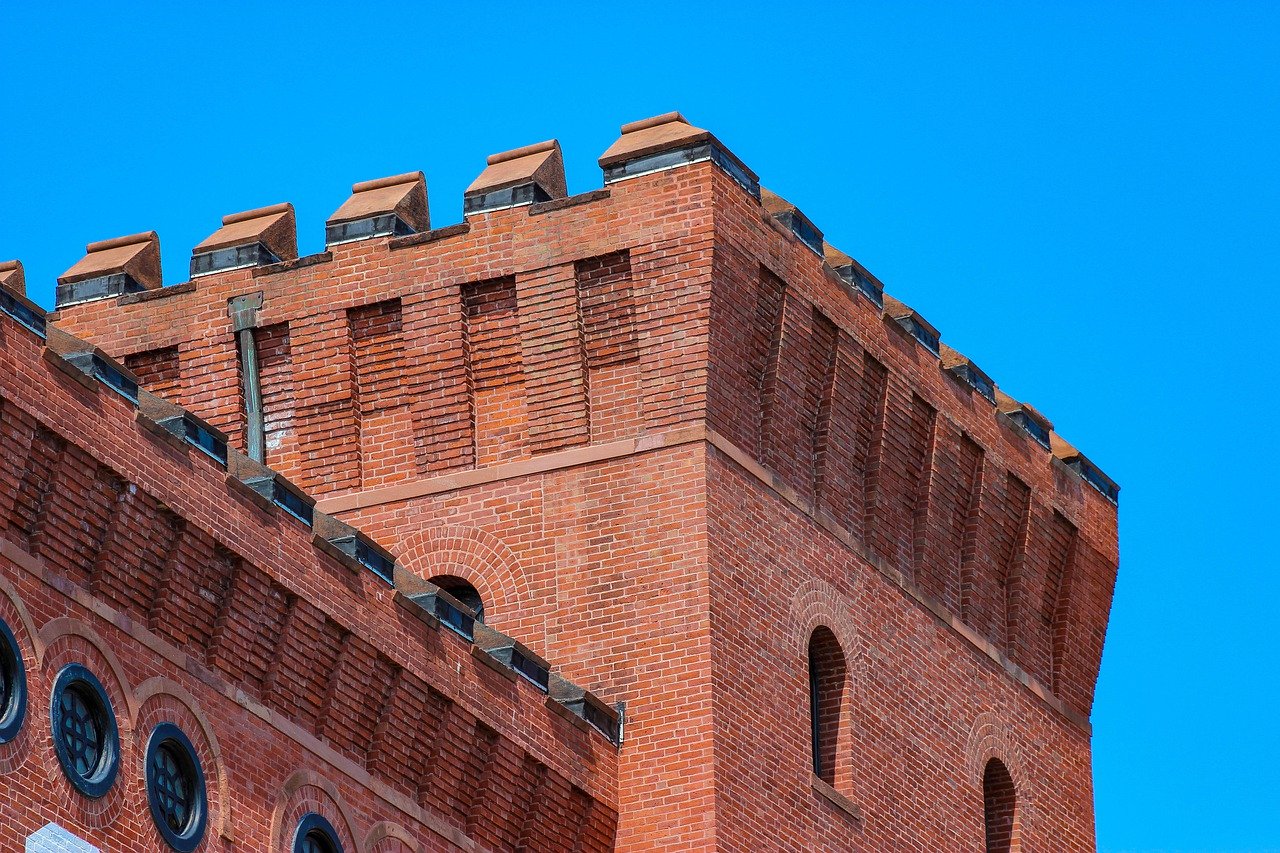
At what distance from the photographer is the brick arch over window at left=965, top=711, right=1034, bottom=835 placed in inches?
1315

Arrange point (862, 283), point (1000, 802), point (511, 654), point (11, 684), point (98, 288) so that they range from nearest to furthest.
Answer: point (11, 684), point (511, 654), point (862, 283), point (98, 288), point (1000, 802)

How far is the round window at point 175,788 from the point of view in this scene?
2330 centimetres

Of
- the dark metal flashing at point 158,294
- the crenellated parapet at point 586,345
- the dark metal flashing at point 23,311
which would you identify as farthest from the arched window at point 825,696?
the dark metal flashing at point 23,311

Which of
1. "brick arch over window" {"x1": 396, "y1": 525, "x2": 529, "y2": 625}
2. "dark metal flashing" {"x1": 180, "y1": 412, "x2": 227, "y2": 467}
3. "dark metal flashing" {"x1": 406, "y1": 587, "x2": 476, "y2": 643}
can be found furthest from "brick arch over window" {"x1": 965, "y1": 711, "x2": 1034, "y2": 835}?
"dark metal flashing" {"x1": 180, "y1": 412, "x2": 227, "y2": 467}

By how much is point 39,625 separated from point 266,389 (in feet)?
33.6

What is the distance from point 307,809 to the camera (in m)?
25.1

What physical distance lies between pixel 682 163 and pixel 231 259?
539 centimetres

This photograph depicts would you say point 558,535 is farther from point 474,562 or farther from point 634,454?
point 634,454

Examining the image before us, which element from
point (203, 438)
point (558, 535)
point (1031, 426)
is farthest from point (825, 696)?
point (203, 438)

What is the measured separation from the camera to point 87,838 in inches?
885

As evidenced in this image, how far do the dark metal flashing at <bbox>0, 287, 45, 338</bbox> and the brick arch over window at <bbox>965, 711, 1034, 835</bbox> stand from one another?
13408 mm

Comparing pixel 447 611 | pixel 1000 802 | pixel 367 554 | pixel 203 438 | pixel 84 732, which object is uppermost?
pixel 1000 802

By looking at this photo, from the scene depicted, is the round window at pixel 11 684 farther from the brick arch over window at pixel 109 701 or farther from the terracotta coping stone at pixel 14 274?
the terracotta coping stone at pixel 14 274

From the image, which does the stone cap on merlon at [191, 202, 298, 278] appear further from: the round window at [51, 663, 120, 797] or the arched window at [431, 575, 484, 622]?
the round window at [51, 663, 120, 797]
